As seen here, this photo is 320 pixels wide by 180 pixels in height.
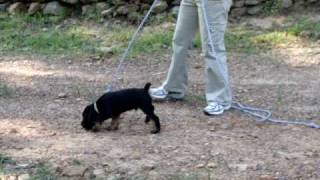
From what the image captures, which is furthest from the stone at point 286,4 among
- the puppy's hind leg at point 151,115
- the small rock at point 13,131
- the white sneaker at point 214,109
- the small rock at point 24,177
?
the small rock at point 24,177

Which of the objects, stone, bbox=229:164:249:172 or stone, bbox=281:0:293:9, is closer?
stone, bbox=229:164:249:172

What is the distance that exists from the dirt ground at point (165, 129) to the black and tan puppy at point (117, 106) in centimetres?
11

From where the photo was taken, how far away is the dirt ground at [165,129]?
4246mm

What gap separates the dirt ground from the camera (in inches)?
167

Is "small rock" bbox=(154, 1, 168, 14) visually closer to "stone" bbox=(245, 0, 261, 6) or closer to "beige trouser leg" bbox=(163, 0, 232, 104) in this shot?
"stone" bbox=(245, 0, 261, 6)

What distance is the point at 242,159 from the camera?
14.4ft

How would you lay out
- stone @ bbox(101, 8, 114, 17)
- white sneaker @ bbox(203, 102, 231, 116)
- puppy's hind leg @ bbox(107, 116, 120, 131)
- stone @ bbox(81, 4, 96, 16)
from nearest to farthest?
puppy's hind leg @ bbox(107, 116, 120, 131) → white sneaker @ bbox(203, 102, 231, 116) → stone @ bbox(101, 8, 114, 17) → stone @ bbox(81, 4, 96, 16)

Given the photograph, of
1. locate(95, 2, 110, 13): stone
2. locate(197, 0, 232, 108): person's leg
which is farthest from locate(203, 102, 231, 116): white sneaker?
locate(95, 2, 110, 13): stone

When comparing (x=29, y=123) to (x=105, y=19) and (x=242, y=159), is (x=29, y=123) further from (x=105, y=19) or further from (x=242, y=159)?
(x=105, y=19)

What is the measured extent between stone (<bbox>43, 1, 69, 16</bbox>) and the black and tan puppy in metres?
4.14

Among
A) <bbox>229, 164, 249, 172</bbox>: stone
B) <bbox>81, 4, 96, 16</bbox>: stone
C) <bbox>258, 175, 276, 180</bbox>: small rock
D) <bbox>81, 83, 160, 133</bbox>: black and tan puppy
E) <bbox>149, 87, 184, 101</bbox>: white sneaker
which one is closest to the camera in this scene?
<bbox>258, 175, 276, 180</bbox>: small rock

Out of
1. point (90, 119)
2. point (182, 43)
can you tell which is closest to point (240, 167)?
point (90, 119)

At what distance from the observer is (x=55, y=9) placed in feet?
28.7

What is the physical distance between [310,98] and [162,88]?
1289mm
